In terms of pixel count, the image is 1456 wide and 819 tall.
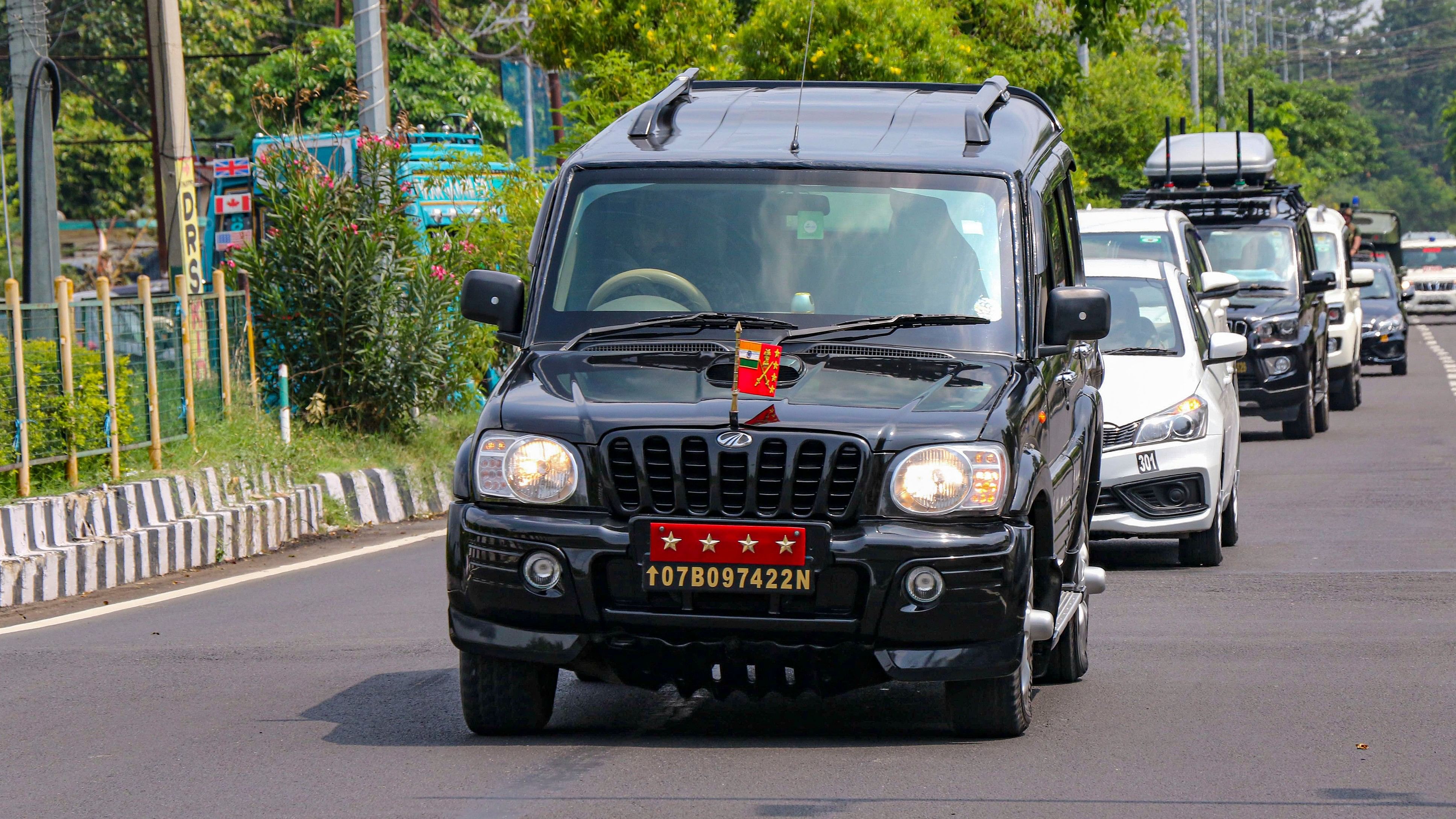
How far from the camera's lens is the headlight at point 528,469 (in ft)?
20.1

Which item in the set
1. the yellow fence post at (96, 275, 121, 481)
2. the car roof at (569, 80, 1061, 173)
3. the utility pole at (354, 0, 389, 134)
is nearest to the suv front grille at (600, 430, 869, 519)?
the car roof at (569, 80, 1061, 173)

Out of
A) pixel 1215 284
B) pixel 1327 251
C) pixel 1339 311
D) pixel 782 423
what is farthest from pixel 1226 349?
pixel 1327 251

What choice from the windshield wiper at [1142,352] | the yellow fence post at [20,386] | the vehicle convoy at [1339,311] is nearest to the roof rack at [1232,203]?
the vehicle convoy at [1339,311]

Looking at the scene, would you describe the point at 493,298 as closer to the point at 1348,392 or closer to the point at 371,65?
the point at 371,65

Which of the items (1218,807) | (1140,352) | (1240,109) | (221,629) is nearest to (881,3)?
(1140,352)

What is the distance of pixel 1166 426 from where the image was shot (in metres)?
11.3

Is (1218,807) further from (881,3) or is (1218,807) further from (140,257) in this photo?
(140,257)

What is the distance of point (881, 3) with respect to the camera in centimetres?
2420

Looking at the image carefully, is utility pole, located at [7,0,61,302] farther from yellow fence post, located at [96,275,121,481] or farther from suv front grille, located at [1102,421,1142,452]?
suv front grille, located at [1102,421,1142,452]

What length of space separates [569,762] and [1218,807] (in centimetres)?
191

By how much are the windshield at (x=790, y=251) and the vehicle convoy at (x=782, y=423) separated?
10 millimetres

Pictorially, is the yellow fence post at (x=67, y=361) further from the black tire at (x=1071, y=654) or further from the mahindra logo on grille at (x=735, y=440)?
the mahindra logo on grille at (x=735, y=440)

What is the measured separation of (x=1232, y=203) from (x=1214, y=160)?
3.45 m

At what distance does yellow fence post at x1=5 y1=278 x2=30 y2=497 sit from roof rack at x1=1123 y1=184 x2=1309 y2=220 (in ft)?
40.3
